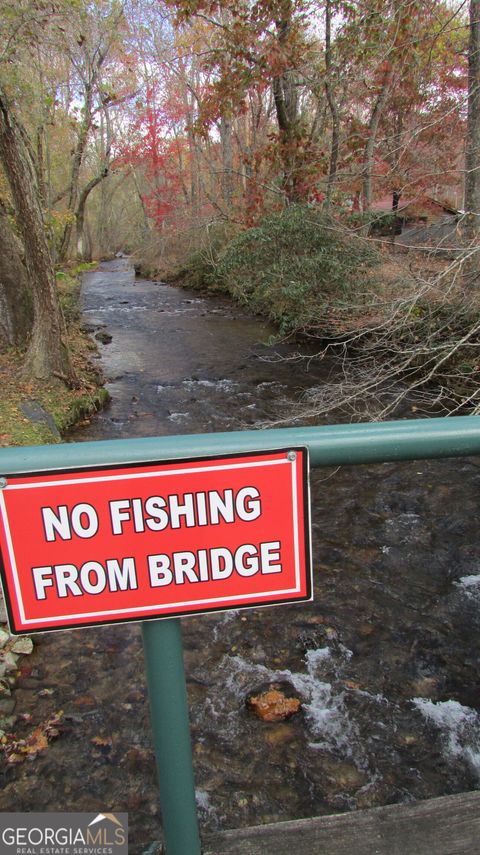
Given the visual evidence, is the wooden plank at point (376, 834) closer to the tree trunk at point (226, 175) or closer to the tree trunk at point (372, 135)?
the tree trunk at point (372, 135)

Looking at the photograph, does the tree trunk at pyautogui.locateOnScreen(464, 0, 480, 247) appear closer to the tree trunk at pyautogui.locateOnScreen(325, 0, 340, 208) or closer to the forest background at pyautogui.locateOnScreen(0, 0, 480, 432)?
the forest background at pyautogui.locateOnScreen(0, 0, 480, 432)

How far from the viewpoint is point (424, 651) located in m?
4.21

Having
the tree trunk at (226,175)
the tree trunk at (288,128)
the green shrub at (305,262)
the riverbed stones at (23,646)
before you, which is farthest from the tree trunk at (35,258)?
the tree trunk at (226,175)

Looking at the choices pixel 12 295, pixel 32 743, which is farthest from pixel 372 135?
pixel 32 743

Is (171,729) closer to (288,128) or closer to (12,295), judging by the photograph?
(12,295)

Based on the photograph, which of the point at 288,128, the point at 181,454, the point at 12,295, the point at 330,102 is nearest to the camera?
the point at 181,454

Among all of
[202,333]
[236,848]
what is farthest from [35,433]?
[202,333]

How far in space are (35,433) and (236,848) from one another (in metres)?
6.65

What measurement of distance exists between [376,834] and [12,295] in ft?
34.0

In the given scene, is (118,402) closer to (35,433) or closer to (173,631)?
(35,433)

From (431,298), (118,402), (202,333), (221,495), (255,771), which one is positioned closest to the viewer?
(221,495)

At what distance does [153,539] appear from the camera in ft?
3.87

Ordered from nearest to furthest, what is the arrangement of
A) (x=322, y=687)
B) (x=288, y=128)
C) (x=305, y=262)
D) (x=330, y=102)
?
(x=322, y=687) < (x=305, y=262) < (x=330, y=102) < (x=288, y=128)

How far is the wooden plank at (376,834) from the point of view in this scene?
5.17 feet
